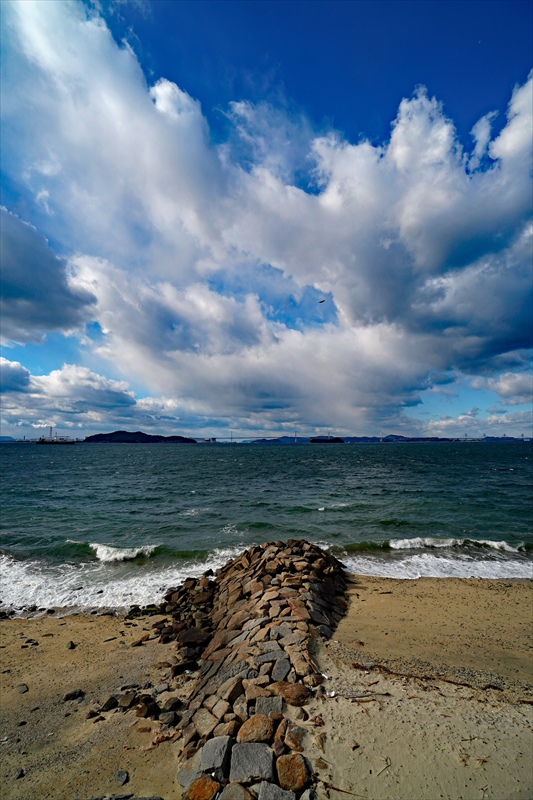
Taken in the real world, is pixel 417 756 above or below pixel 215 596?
above

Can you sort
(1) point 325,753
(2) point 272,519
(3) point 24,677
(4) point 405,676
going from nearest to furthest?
(1) point 325,753 < (4) point 405,676 < (3) point 24,677 < (2) point 272,519

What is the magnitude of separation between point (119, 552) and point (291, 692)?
54.0 feet

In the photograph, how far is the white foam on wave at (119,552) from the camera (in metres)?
18.8

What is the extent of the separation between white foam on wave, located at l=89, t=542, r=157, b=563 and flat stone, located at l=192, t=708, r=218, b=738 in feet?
47.7

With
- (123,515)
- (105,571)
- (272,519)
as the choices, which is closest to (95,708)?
(105,571)

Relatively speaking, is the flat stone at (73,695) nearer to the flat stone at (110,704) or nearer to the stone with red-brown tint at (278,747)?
the flat stone at (110,704)

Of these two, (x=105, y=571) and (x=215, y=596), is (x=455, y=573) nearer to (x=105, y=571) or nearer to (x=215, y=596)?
(x=215, y=596)

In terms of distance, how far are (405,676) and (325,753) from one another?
3.03 metres

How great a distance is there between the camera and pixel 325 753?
4824 millimetres

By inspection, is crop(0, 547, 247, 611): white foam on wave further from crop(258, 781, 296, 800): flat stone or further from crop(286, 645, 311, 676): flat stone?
crop(258, 781, 296, 800): flat stone

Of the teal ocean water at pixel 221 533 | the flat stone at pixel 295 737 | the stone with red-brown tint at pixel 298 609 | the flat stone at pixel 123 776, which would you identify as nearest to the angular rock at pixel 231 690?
the flat stone at pixel 295 737

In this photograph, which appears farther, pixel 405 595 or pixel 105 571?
pixel 105 571

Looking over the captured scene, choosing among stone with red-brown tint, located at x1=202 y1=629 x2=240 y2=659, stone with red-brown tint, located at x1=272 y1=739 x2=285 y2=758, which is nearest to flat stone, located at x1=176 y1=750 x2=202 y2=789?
stone with red-brown tint, located at x1=272 y1=739 x2=285 y2=758

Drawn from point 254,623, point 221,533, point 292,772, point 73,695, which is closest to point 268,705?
point 292,772
